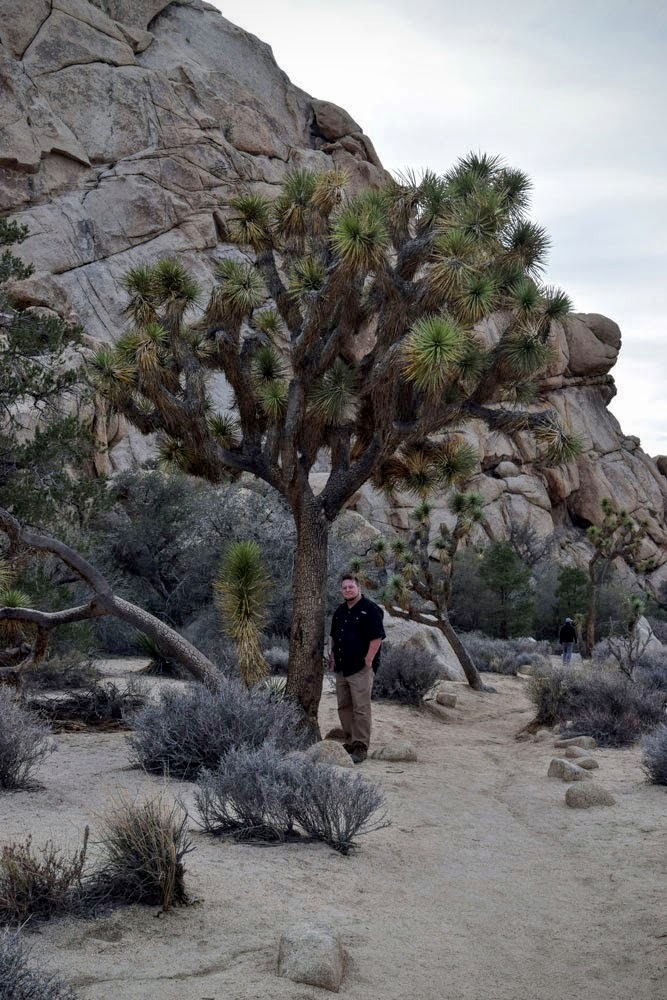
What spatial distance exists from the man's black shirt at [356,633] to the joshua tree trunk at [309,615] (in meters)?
0.82

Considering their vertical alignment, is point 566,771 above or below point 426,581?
below

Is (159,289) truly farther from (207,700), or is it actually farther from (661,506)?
(661,506)

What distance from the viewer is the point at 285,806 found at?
515 cm

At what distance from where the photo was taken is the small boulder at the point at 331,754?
7.51m

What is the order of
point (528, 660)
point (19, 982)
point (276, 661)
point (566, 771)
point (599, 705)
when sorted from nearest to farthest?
point (19, 982)
point (566, 771)
point (599, 705)
point (276, 661)
point (528, 660)

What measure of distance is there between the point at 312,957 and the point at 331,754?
4.58m

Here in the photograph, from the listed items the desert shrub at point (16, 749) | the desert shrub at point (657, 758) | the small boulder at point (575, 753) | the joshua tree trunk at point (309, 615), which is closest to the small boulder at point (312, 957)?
the desert shrub at point (16, 749)

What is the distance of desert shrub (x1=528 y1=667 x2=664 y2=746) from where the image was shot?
32.3 ft

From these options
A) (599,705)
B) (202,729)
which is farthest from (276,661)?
(202,729)

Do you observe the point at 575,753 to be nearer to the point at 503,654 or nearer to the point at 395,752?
the point at 395,752

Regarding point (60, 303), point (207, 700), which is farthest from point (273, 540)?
point (60, 303)

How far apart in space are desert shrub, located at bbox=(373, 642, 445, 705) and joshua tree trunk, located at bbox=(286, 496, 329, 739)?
13.7 ft

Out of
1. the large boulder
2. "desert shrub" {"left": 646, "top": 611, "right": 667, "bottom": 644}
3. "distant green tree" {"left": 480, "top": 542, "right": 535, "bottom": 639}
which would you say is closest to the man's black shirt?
the large boulder

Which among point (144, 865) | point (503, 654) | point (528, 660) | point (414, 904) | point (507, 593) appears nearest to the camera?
point (144, 865)
